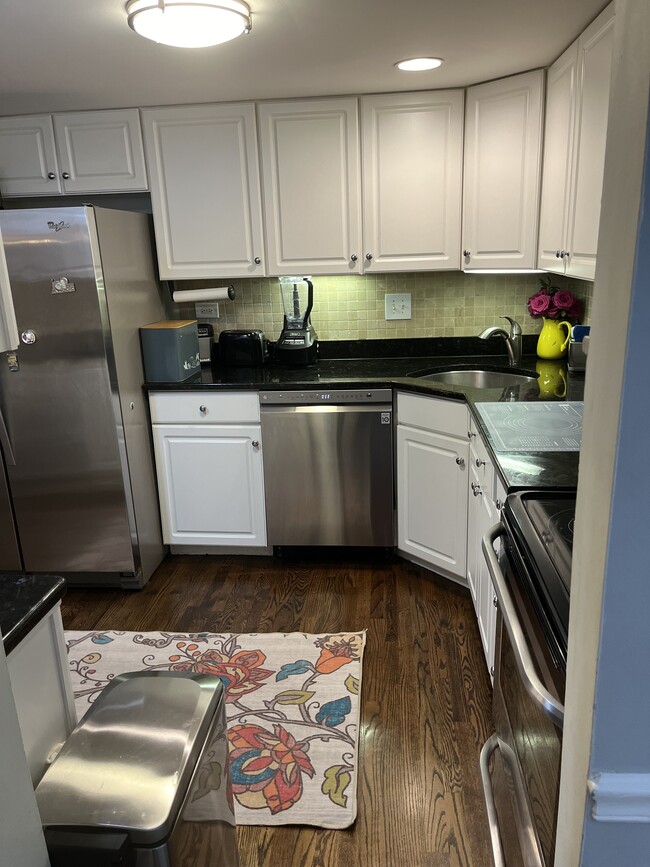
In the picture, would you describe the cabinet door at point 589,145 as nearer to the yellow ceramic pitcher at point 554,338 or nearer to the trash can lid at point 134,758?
the yellow ceramic pitcher at point 554,338

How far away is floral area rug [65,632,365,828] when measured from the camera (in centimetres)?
184

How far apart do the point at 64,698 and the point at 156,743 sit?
227 millimetres

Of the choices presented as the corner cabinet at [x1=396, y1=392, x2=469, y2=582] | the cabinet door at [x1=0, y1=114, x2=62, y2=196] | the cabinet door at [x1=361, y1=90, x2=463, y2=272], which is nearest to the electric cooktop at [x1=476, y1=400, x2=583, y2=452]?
the corner cabinet at [x1=396, y1=392, x2=469, y2=582]

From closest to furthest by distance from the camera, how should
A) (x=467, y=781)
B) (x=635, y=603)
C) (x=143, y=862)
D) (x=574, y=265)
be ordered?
(x=635, y=603), (x=143, y=862), (x=467, y=781), (x=574, y=265)

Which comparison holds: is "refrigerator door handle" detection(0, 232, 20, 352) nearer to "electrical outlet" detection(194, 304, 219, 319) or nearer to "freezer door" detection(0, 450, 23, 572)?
"freezer door" detection(0, 450, 23, 572)

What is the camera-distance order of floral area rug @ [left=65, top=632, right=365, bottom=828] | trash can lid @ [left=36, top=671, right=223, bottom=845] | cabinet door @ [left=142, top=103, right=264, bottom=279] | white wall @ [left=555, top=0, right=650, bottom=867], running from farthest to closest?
cabinet door @ [left=142, top=103, right=264, bottom=279], floral area rug @ [left=65, top=632, right=365, bottom=828], trash can lid @ [left=36, top=671, right=223, bottom=845], white wall @ [left=555, top=0, right=650, bottom=867]

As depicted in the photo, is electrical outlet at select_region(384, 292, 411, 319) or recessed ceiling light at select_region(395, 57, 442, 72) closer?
recessed ceiling light at select_region(395, 57, 442, 72)

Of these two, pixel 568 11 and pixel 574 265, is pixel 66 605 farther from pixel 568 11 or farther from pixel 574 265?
pixel 568 11

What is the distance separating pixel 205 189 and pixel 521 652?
2614mm

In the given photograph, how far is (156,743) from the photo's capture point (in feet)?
4.02

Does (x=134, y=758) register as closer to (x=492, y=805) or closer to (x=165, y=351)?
(x=492, y=805)

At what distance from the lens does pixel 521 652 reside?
3.32ft

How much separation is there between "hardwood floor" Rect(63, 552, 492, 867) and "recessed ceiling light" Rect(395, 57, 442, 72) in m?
2.12

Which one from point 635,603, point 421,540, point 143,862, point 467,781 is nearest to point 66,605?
point 421,540
